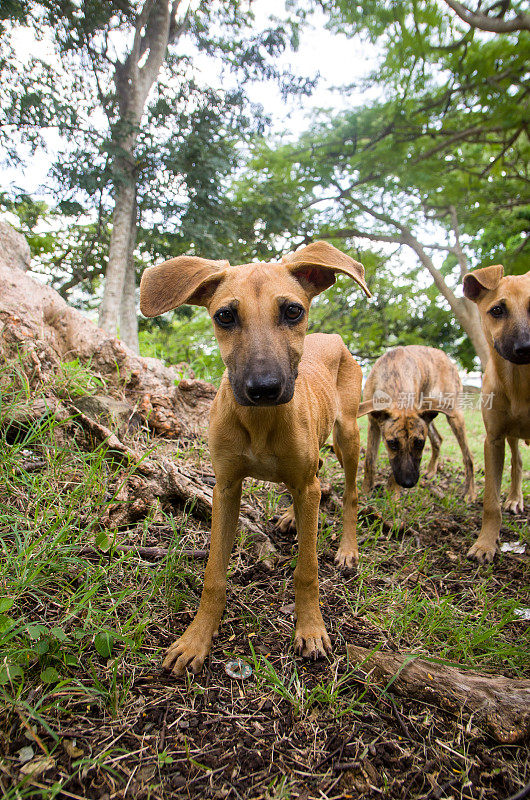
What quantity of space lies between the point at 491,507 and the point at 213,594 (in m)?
2.93

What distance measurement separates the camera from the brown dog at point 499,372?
3695mm

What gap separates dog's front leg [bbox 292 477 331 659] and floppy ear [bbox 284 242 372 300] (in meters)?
1.18

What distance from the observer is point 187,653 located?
2.29 m

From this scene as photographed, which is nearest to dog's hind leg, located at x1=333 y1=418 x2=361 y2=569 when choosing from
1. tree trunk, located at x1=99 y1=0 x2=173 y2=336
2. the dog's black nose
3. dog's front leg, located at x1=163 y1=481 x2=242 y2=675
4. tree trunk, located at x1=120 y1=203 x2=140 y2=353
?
dog's front leg, located at x1=163 y1=481 x2=242 y2=675

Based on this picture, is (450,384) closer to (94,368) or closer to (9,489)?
(94,368)

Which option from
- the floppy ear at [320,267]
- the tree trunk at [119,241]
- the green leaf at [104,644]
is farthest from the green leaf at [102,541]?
the tree trunk at [119,241]

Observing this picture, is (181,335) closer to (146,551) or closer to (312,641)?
(146,551)

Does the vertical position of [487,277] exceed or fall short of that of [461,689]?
it exceeds it

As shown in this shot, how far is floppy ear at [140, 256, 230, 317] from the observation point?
2.33m

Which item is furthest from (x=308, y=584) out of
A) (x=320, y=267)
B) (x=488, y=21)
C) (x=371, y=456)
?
(x=488, y=21)

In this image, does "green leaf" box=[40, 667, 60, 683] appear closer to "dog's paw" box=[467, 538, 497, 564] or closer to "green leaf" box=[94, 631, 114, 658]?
"green leaf" box=[94, 631, 114, 658]

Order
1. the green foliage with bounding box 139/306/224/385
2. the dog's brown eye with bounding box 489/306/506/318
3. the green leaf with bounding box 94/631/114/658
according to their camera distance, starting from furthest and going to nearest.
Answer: the green foliage with bounding box 139/306/224/385 < the dog's brown eye with bounding box 489/306/506/318 < the green leaf with bounding box 94/631/114/658

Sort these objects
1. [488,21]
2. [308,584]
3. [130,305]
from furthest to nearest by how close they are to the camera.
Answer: [130,305] → [488,21] → [308,584]

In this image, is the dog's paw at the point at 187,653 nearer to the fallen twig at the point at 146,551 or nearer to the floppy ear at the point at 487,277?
the fallen twig at the point at 146,551
